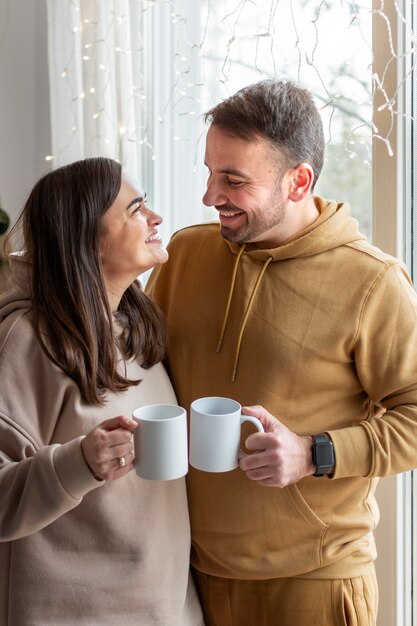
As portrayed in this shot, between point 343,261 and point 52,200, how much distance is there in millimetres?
576

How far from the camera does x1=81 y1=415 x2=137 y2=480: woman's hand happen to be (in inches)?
47.5

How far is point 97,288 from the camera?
145 cm

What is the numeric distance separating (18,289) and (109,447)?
418 millimetres

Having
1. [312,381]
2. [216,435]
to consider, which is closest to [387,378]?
[312,381]

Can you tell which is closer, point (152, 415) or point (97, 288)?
point (152, 415)

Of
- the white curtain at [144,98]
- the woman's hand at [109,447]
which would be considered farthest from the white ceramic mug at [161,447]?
the white curtain at [144,98]

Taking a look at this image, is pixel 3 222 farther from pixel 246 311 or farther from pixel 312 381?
pixel 312 381

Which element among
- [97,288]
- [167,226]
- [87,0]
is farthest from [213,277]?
[87,0]

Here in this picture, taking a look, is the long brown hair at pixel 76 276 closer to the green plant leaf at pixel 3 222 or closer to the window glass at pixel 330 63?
the window glass at pixel 330 63

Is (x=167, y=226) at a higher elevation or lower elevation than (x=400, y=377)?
higher

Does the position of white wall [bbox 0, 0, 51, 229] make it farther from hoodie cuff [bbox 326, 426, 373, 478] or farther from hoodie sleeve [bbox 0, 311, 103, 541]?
hoodie cuff [bbox 326, 426, 373, 478]

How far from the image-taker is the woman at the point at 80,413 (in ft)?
4.24

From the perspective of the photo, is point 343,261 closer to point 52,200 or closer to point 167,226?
point 52,200

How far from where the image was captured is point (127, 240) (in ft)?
4.89
